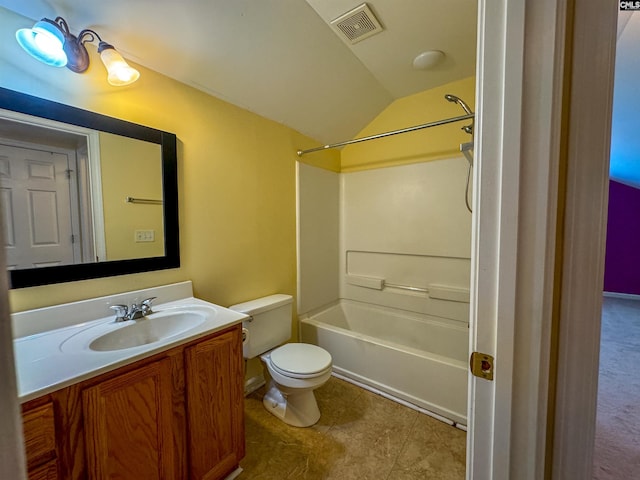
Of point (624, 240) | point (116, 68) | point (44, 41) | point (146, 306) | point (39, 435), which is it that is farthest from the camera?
point (624, 240)

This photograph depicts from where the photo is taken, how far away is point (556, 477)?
2.11 feet

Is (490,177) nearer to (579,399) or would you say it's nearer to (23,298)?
(579,399)

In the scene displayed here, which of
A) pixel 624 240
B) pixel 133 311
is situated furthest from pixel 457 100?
pixel 624 240

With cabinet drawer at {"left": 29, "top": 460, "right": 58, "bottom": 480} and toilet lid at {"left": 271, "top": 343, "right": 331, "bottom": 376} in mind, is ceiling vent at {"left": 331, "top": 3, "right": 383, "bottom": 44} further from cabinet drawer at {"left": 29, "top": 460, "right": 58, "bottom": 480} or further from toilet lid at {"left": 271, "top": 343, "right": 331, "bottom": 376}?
cabinet drawer at {"left": 29, "top": 460, "right": 58, "bottom": 480}

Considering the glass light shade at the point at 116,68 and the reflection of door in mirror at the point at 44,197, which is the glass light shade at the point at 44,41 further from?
the reflection of door in mirror at the point at 44,197

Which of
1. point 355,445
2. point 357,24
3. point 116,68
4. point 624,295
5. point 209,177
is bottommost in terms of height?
point 355,445

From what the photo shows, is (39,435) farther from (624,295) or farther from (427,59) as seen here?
(624,295)

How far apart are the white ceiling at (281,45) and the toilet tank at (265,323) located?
142 centimetres

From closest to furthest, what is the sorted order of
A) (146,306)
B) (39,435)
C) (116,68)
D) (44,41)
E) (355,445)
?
1. (39,435)
2. (44,41)
3. (116,68)
4. (146,306)
5. (355,445)

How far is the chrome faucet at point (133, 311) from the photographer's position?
4.21ft

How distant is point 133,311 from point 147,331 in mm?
119

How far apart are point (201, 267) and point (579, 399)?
178 centimetres

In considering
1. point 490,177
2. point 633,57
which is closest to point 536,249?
point 490,177

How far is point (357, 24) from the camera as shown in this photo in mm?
1627
